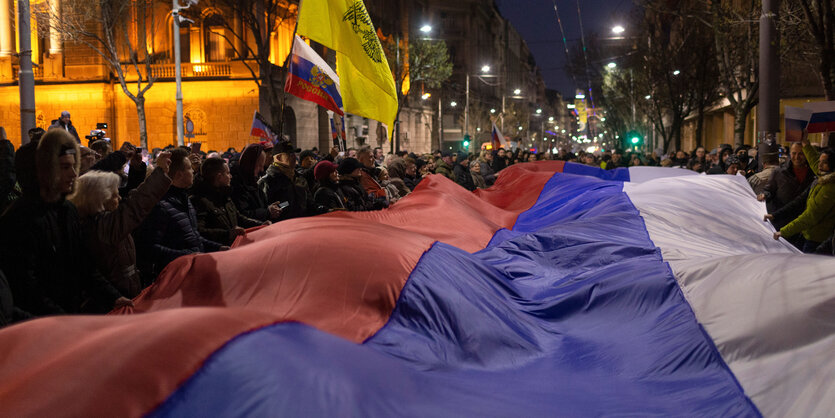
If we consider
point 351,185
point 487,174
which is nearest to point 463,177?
point 487,174

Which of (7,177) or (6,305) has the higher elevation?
(7,177)

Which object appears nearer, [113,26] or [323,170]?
[323,170]

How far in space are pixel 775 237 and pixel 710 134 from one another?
45837mm

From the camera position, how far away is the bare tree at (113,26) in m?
29.1

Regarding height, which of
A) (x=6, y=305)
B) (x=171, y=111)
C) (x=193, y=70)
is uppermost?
(x=193, y=70)

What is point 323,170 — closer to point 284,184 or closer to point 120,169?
point 284,184

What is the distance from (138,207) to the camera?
4.59 meters

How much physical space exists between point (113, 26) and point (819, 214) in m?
29.7

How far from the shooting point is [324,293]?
5289mm

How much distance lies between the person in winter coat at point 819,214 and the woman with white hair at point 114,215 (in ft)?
21.7

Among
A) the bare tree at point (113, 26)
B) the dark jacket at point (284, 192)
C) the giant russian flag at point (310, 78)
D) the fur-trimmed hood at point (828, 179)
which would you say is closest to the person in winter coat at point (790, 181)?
the fur-trimmed hood at point (828, 179)

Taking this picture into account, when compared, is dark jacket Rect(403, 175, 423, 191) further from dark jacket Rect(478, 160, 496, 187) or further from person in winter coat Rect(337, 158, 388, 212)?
person in winter coat Rect(337, 158, 388, 212)

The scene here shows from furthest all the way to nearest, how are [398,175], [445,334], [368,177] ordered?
[398,175] < [368,177] < [445,334]

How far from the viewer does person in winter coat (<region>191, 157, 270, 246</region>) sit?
6523 mm
